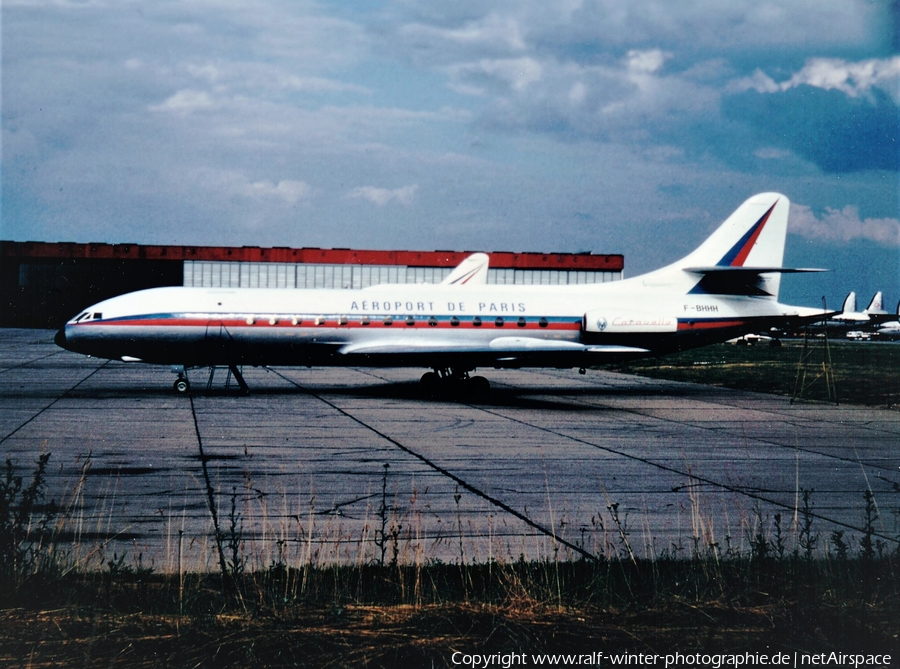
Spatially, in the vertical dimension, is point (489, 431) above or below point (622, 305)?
below

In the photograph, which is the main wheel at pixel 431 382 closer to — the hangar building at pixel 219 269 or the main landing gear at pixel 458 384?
the main landing gear at pixel 458 384

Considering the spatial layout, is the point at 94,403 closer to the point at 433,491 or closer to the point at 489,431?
the point at 489,431

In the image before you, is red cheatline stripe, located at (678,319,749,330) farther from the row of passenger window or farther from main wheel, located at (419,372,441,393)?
main wheel, located at (419,372,441,393)

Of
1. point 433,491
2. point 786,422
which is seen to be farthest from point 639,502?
point 786,422

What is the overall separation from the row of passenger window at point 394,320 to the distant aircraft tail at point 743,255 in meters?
5.20

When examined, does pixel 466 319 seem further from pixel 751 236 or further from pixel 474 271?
pixel 474 271

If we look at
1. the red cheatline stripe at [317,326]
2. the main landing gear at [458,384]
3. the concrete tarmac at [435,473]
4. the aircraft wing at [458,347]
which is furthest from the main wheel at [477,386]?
the red cheatline stripe at [317,326]

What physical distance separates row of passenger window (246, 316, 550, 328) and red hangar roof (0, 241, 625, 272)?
167 ft

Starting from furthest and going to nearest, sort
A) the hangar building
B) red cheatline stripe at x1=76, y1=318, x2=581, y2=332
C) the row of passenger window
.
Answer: the hangar building < the row of passenger window < red cheatline stripe at x1=76, y1=318, x2=581, y2=332

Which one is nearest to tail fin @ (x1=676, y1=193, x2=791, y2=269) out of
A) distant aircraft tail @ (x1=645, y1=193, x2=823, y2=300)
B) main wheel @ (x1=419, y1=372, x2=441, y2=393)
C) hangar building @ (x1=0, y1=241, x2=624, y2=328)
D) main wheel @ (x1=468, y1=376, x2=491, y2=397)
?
distant aircraft tail @ (x1=645, y1=193, x2=823, y2=300)

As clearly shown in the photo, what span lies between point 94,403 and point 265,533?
1574 cm

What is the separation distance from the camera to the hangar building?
7719 cm

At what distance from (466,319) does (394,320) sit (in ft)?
7.19

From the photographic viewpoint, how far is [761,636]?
626cm
